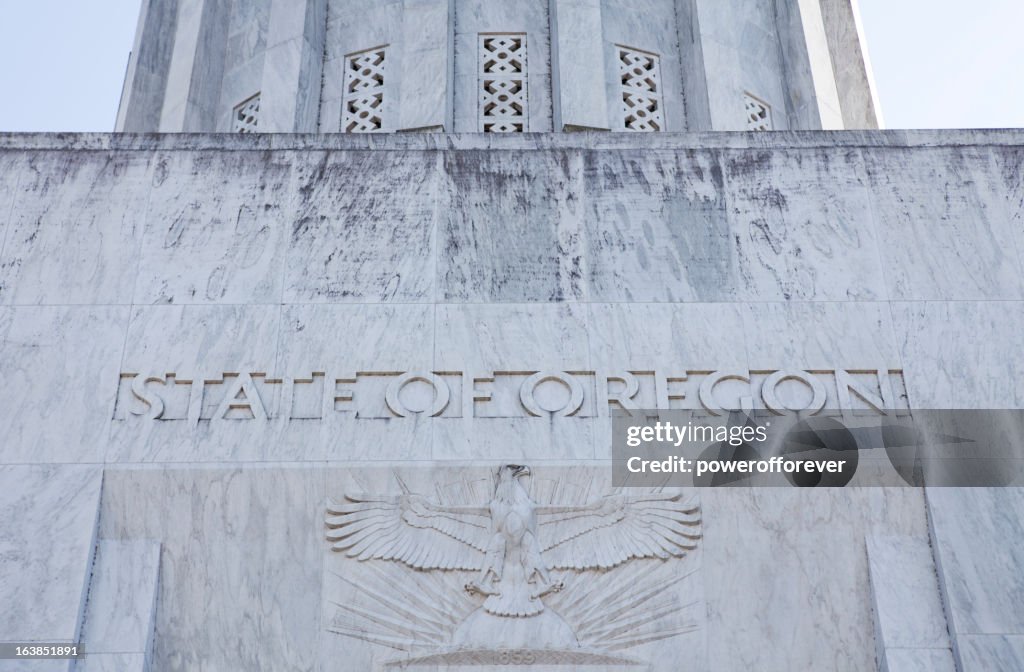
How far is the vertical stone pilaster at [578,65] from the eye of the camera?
15.3m

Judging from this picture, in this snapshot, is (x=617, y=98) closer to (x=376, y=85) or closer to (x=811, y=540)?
(x=376, y=85)

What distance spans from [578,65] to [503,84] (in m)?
0.91

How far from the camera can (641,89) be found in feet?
53.0

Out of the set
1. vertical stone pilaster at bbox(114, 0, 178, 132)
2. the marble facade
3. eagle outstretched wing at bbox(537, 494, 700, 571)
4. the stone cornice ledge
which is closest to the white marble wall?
the marble facade

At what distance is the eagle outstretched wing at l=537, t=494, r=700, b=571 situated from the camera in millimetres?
10500

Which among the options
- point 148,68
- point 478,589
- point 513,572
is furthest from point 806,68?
point 478,589

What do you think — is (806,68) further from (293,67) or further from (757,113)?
(293,67)

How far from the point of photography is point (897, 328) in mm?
11352

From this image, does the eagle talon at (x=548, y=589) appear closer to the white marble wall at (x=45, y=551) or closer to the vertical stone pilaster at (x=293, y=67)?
the white marble wall at (x=45, y=551)

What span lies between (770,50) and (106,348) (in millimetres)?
9577

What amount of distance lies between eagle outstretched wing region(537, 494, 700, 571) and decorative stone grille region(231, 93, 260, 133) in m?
7.72

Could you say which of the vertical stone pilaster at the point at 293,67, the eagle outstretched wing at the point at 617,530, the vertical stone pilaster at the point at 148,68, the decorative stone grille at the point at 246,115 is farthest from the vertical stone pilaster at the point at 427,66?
the eagle outstretched wing at the point at 617,530

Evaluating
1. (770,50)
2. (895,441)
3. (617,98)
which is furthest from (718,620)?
(770,50)

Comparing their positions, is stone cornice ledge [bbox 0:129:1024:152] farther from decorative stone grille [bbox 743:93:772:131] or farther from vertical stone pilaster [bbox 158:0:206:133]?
vertical stone pilaster [bbox 158:0:206:133]
